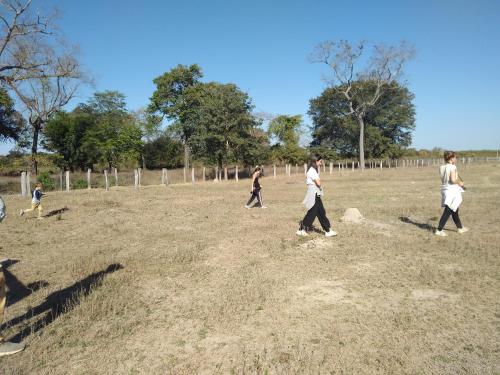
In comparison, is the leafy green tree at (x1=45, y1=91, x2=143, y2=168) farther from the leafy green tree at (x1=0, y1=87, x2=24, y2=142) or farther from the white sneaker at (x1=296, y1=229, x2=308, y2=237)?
the white sneaker at (x1=296, y1=229, x2=308, y2=237)

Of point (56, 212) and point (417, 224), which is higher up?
point (56, 212)

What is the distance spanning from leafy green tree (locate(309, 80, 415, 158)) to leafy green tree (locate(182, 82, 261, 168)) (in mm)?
23846

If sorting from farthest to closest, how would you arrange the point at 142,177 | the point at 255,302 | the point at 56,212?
the point at 142,177 < the point at 56,212 < the point at 255,302

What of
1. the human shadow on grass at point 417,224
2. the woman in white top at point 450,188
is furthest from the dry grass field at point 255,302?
the woman in white top at point 450,188

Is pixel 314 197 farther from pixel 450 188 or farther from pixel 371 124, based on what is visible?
pixel 371 124

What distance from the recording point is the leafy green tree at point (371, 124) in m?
53.8

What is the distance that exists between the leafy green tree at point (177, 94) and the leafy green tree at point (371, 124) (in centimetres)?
2180

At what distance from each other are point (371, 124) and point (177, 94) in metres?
29.7

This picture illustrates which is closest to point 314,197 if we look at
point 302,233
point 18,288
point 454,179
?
point 302,233

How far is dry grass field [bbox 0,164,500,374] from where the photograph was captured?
3207mm

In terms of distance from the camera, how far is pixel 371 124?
181ft

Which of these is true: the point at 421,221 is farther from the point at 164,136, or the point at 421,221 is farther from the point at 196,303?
the point at 164,136

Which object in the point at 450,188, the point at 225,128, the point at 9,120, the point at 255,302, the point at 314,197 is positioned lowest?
the point at 255,302

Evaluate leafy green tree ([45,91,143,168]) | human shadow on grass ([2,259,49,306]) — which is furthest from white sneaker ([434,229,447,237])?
leafy green tree ([45,91,143,168])
